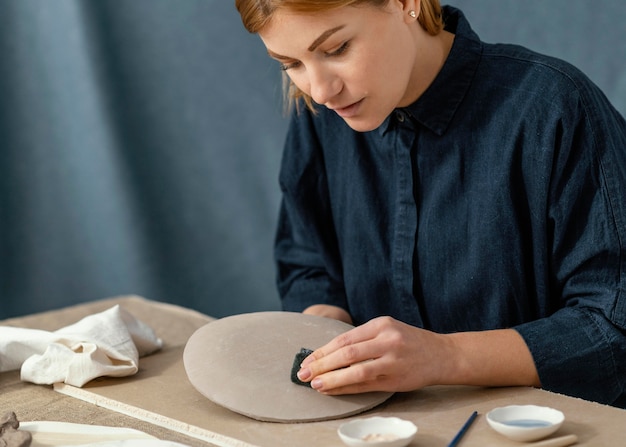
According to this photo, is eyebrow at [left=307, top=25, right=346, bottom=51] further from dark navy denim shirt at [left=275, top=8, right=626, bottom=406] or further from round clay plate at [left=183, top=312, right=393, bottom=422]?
round clay plate at [left=183, top=312, right=393, bottom=422]

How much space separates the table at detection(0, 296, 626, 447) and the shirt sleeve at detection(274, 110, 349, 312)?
11.8 inches

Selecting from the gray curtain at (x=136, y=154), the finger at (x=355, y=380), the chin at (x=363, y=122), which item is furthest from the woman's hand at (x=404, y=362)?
Answer: the gray curtain at (x=136, y=154)

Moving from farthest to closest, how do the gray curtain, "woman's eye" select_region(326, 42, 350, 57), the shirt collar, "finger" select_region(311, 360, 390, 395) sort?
the gray curtain
the shirt collar
"woman's eye" select_region(326, 42, 350, 57)
"finger" select_region(311, 360, 390, 395)

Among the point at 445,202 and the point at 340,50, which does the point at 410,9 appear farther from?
the point at 445,202

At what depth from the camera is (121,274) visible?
2555mm

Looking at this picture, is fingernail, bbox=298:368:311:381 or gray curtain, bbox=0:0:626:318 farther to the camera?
gray curtain, bbox=0:0:626:318

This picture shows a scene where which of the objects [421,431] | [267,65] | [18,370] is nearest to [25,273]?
[267,65]

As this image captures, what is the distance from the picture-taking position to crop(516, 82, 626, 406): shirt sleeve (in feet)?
3.70

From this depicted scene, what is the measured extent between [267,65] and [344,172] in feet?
3.70

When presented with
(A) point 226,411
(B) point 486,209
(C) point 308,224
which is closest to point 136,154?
(C) point 308,224

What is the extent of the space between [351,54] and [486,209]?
308 mm

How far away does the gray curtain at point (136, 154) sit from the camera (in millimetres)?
2422

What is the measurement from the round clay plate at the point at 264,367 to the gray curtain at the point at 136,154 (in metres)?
1.33

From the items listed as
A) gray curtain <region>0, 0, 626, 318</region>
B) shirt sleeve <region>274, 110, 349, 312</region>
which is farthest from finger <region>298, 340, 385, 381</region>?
gray curtain <region>0, 0, 626, 318</region>
